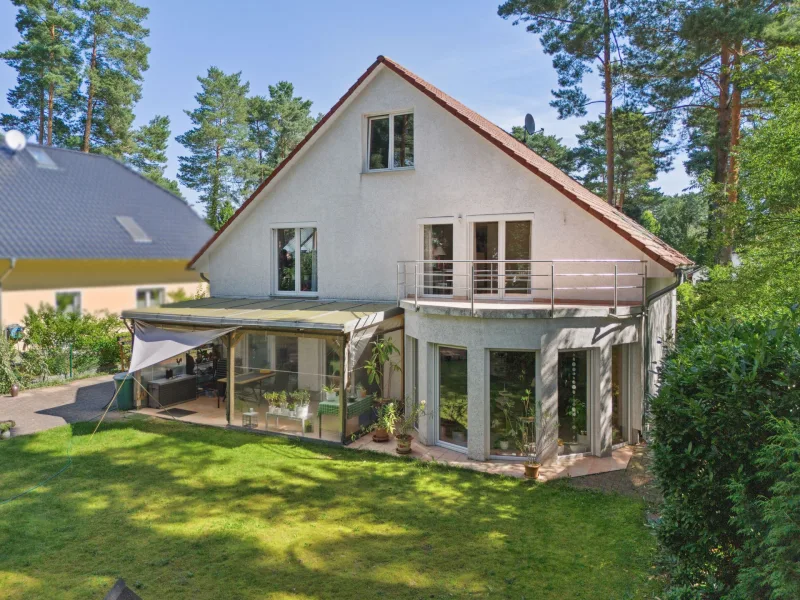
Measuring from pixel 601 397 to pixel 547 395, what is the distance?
1.62 metres

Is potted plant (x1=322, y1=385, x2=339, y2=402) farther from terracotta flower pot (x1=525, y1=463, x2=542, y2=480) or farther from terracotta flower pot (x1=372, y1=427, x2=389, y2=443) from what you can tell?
terracotta flower pot (x1=525, y1=463, x2=542, y2=480)

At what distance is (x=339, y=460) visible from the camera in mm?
12711

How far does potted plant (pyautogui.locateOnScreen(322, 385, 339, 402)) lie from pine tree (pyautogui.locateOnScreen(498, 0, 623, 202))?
25236 millimetres

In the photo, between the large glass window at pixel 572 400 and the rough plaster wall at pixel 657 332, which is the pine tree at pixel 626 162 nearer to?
the rough plaster wall at pixel 657 332

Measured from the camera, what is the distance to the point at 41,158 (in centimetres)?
677

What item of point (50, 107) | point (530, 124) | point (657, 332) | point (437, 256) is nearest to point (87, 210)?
point (437, 256)

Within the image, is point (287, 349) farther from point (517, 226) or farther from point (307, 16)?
point (307, 16)

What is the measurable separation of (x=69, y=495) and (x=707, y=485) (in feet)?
38.3

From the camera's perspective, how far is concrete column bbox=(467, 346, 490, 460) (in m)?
12.3

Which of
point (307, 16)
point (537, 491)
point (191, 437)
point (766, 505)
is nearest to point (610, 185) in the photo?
point (307, 16)

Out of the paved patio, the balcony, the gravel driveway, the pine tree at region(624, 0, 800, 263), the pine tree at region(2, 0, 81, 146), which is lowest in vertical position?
the paved patio

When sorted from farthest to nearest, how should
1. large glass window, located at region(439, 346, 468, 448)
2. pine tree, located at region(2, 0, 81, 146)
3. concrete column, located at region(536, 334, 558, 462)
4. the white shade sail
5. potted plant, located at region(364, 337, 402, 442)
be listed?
pine tree, located at region(2, 0, 81, 146) < the white shade sail < potted plant, located at region(364, 337, 402, 442) < large glass window, located at region(439, 346, 468, 448) < concrete column, located at region(536, 334, 558, 462)

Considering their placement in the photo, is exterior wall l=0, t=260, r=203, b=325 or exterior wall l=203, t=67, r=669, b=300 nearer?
exterior wall l=0, t=260, r=203, b=325

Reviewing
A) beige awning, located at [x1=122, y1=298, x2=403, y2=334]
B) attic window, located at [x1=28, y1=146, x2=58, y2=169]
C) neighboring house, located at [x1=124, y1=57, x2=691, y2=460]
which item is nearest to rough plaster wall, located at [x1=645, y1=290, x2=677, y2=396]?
neighboring house, located at [x1=124, y1=57, x2=691, y2=460]
